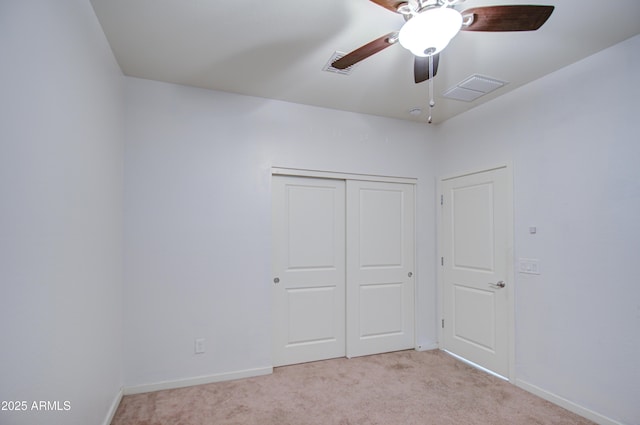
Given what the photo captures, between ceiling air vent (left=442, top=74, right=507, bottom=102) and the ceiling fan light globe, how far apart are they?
1.49 metres

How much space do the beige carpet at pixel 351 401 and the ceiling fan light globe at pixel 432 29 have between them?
96.2 inches

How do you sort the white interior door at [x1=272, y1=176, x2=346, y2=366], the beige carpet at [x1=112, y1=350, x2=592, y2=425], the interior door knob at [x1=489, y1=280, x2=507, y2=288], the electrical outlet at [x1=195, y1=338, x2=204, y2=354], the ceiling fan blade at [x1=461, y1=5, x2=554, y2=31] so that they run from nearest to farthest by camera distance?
the ceiling fan blade at [x1=461, y1=5, x2=554, y2=31] < the beige carpet at [x1=112, y1=350, x2=592, y2=425] < the electrical outlet at [x1=195, y1=338, x2=204, y2=354] < the interior door knob at [x1=489, y1=280, x2=507, y2=288] < the white interior door at [x1=272, y1=176, x2=346, y2=366]

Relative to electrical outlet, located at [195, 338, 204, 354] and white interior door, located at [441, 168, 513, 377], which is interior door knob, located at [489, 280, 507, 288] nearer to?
white interior door, located at [441, 168, 513, 377]

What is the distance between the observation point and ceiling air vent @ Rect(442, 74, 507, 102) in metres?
2.79

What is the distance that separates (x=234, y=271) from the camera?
3059 millimetres

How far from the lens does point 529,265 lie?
284 cm

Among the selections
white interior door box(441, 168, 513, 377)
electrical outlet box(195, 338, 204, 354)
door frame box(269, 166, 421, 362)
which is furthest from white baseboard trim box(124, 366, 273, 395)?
white interior door box(441, 168, 513, 377)

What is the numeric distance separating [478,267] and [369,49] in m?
2.57

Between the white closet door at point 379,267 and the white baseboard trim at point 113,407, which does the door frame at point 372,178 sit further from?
the white baseboard trim at point 113,407

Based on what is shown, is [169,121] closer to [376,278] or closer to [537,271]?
[376,278]

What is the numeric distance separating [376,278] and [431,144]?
1790 millimetres

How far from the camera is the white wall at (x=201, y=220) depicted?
2785 mm

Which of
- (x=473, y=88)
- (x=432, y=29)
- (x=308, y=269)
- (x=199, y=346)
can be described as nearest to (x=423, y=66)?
(x=432, y=29)

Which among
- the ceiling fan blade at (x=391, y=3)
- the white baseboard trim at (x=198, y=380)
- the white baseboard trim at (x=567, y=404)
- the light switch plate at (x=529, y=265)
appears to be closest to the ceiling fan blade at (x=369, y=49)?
the ceiling fan blade at (x=391, y=3)
